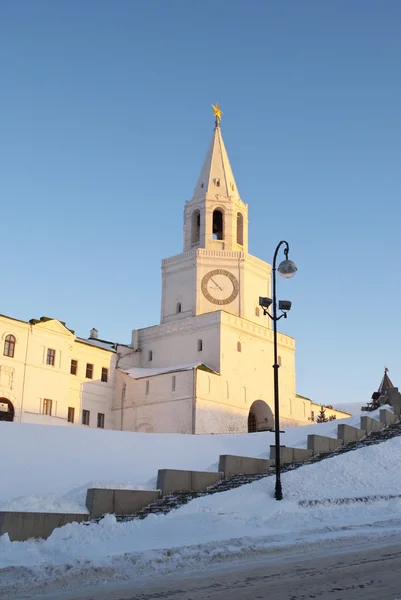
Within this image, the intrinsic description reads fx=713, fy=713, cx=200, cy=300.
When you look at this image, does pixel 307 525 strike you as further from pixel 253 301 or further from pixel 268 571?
pixel 253 301

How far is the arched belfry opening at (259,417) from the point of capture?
58125 millimetres

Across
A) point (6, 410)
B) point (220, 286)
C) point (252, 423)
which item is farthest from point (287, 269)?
point (252, 423)

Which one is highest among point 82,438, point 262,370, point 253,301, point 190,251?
point 190,251

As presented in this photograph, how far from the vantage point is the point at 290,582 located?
866 centimetres

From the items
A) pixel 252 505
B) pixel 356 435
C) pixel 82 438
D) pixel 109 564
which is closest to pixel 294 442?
pixel 356 435

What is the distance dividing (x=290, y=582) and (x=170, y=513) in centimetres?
682

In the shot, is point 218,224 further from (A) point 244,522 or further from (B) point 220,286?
(A) point 244,522

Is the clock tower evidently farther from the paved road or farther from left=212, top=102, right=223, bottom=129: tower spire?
the paved road

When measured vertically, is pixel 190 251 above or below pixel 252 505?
above

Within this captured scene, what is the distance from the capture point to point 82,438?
2372 centimetres

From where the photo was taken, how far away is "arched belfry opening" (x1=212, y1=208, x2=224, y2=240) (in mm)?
62925

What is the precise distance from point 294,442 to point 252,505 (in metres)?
10.3

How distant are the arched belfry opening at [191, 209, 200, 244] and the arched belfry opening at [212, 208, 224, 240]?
4.76 feet

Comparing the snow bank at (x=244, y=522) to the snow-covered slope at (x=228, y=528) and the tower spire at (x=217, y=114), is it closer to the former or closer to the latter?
the snow-covered slope at (x=228, y=528)
